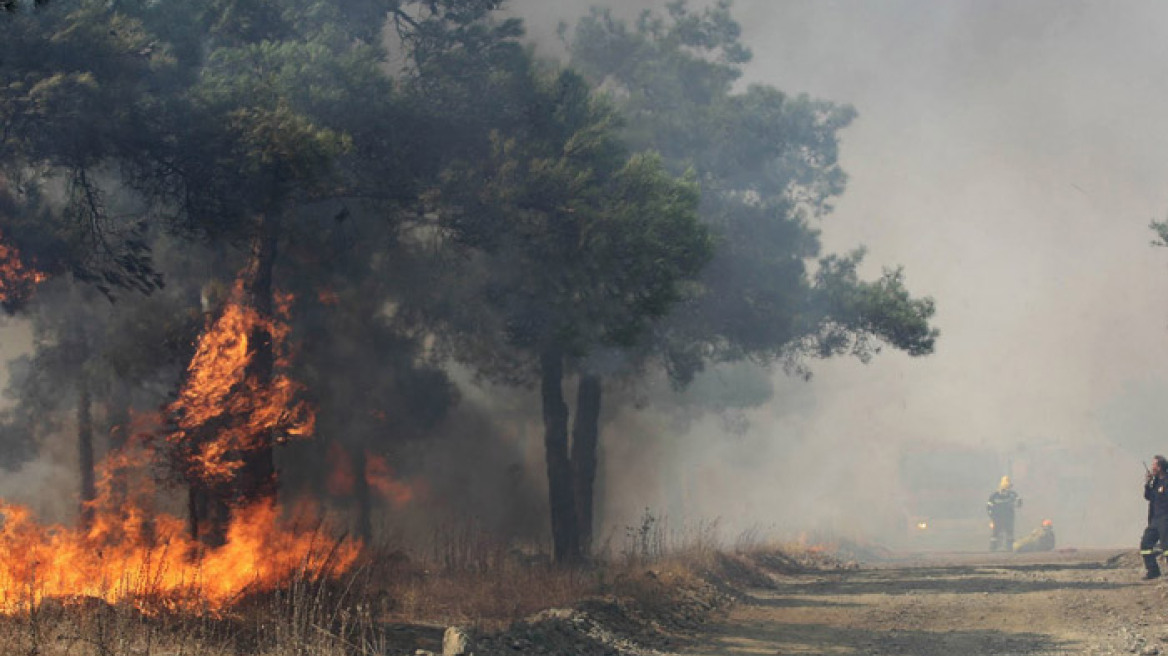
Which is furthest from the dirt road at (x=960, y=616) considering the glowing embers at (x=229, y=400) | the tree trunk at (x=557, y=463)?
the glowing embers at (x=229, y=400)

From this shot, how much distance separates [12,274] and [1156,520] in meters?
21.4

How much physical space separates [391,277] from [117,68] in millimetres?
11611

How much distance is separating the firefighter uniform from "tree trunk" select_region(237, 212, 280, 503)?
644 inches

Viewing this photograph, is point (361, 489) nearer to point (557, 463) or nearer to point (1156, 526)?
point (557, 463)

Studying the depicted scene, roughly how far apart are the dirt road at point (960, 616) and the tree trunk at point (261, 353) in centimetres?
710

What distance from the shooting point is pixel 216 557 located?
16.0 m

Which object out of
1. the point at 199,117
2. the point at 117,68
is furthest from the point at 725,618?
the point at 117,68

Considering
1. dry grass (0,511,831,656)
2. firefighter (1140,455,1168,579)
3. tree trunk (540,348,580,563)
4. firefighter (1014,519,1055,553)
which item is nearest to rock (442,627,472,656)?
dry grass (0,511,831,656)

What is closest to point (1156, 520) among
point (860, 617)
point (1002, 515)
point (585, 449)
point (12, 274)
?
point (860, 617)

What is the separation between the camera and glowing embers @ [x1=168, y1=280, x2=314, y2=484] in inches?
698

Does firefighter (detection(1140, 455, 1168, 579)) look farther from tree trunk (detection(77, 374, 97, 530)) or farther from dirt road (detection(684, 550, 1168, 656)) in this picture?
tree trunk (detection(77, 374, 97, 530))

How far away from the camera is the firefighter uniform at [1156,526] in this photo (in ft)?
74.7

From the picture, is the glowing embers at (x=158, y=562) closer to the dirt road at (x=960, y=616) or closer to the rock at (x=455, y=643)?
the rock at (x=455, y=643)

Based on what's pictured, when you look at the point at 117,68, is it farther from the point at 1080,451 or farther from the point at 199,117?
the point at 1080,451
